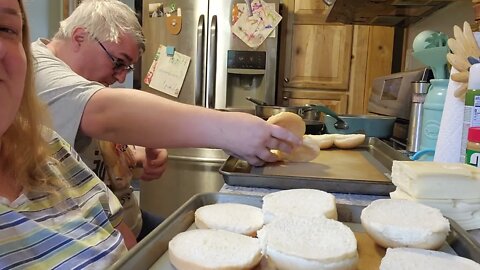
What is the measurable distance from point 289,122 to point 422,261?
0.67m

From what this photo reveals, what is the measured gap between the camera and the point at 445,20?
229 centimetres

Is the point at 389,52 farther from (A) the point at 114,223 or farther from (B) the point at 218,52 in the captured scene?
(A) the point at 114,223

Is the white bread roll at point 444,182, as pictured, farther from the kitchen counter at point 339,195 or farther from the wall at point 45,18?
the wall at point 45,18

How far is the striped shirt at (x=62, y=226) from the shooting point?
0.70 m

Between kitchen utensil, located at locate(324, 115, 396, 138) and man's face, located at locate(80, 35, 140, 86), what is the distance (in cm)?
75

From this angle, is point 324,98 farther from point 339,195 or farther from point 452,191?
point 452,191

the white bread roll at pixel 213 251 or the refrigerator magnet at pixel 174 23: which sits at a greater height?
the refrigerator magnet at pixel 174 23

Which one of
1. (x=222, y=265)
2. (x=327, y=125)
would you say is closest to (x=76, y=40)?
(x=327, y=125)

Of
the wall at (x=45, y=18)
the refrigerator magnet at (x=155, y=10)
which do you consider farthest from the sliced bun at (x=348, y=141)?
the wall at (x=45, y=18)

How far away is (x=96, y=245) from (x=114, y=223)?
15.7 inches

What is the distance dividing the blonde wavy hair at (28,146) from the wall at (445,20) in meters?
1.72

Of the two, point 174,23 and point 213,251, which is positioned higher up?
point 174,23

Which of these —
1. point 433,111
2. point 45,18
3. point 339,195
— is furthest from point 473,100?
point 45,18

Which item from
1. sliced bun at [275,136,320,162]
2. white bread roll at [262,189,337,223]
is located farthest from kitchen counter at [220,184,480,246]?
sliced bun at [275,136,320,162]
